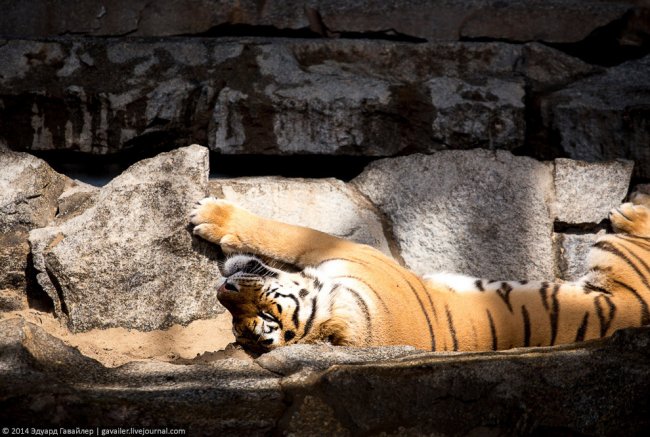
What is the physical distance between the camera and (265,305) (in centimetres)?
257

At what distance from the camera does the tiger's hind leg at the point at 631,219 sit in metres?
3.18

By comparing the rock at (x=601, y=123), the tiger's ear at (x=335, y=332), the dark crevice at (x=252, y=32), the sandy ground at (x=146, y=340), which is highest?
the dark crevice at (x=252, y=32)

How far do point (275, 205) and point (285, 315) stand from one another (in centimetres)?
64

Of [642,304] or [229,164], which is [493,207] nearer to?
[642,304]

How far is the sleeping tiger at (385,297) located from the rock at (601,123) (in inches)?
17.9

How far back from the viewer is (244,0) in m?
3.60

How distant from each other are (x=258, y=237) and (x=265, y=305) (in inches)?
12.6

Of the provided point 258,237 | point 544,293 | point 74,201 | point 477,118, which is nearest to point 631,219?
point 544,293

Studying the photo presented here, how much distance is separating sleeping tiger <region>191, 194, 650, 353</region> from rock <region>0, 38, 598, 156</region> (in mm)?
523

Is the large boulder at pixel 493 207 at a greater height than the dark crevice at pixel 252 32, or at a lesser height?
lesser

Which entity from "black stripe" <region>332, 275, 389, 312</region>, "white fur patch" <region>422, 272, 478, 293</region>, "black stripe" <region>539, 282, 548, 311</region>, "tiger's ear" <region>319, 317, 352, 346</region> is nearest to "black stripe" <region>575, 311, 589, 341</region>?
"black stripe" <region>539, 282, 548, 311</region>

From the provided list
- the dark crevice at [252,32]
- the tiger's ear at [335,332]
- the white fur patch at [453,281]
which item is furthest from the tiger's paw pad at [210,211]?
the dark crevice at [252,32]

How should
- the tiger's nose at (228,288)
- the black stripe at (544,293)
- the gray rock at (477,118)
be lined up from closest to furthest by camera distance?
Result: the tiger's nose at (228,288) → the black stripe at (544,293) → the gray rock at (477,118)

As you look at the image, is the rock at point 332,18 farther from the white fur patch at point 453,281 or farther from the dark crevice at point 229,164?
the white fur patch at point 453,281
